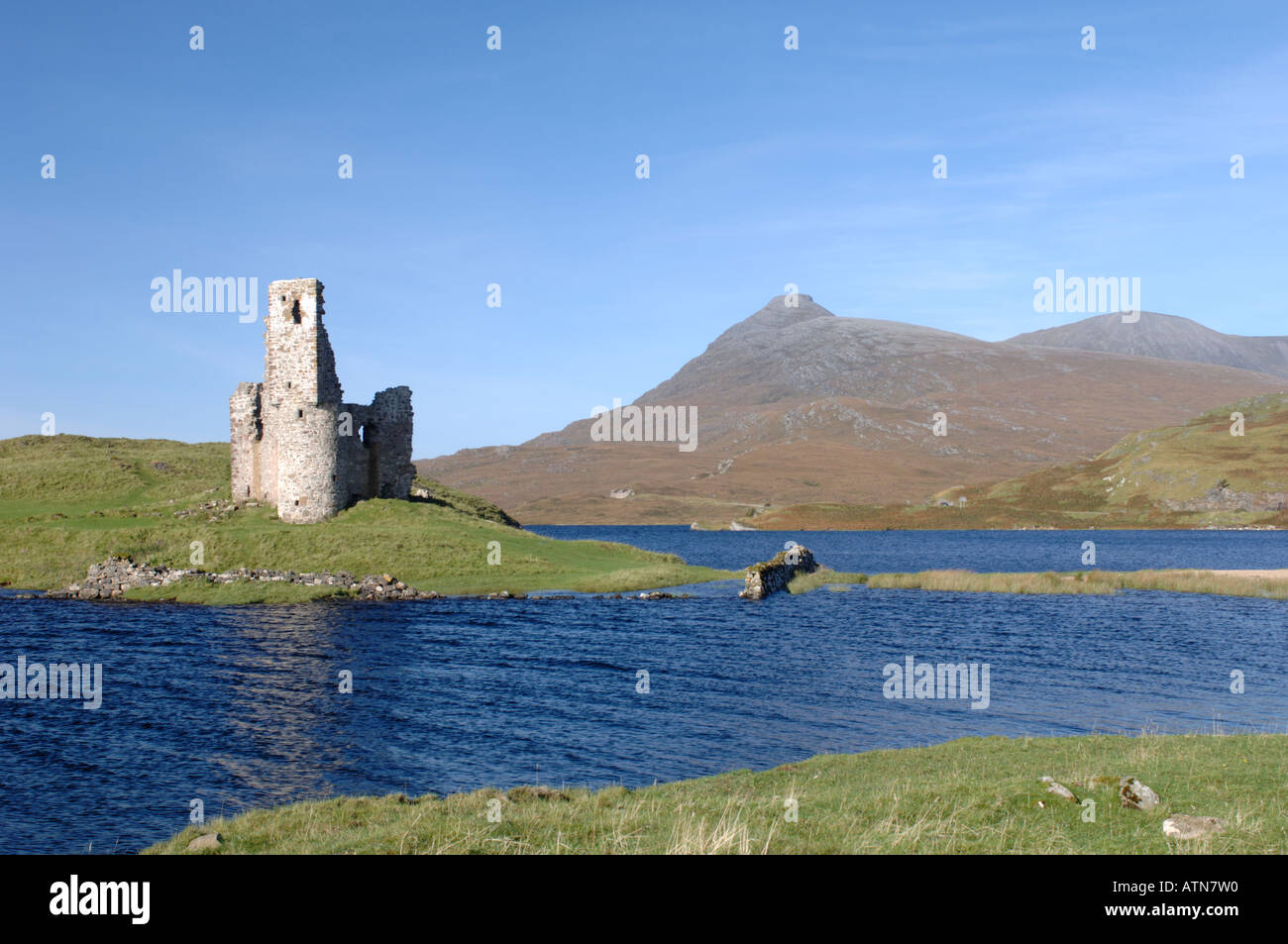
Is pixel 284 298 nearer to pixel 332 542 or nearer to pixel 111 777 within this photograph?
pixel 332 542

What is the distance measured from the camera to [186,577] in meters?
52.8

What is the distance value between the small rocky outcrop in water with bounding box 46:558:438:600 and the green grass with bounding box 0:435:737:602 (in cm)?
98

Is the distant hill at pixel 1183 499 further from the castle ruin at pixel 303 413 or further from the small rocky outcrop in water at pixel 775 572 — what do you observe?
the castle ruin at pixel 303 413

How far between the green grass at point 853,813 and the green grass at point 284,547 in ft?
122

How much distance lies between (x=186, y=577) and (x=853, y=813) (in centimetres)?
4742

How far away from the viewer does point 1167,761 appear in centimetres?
1945

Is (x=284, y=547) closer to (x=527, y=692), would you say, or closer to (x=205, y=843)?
(x=527, y=692)

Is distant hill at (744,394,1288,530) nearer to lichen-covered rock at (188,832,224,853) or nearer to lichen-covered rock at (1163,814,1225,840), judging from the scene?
lichen-covered rock at (1163,814,1225,840)

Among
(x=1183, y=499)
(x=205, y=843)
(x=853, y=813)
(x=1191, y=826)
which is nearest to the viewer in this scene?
(x=1191, y=826)

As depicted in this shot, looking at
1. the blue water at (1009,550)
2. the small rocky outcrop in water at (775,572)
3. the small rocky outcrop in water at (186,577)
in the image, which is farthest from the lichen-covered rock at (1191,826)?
the blue water at (1009,550)

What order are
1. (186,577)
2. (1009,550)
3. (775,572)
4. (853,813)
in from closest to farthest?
(853,813) < (186,577) < (775,572) < (1009,550)

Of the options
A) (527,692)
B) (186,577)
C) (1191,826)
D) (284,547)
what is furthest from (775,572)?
(1191,826)

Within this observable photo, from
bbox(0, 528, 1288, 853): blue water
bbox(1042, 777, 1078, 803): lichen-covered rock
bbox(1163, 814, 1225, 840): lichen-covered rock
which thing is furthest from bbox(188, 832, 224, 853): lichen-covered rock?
bbox(1163, 814, 1225, 840): lichen-covered rock
